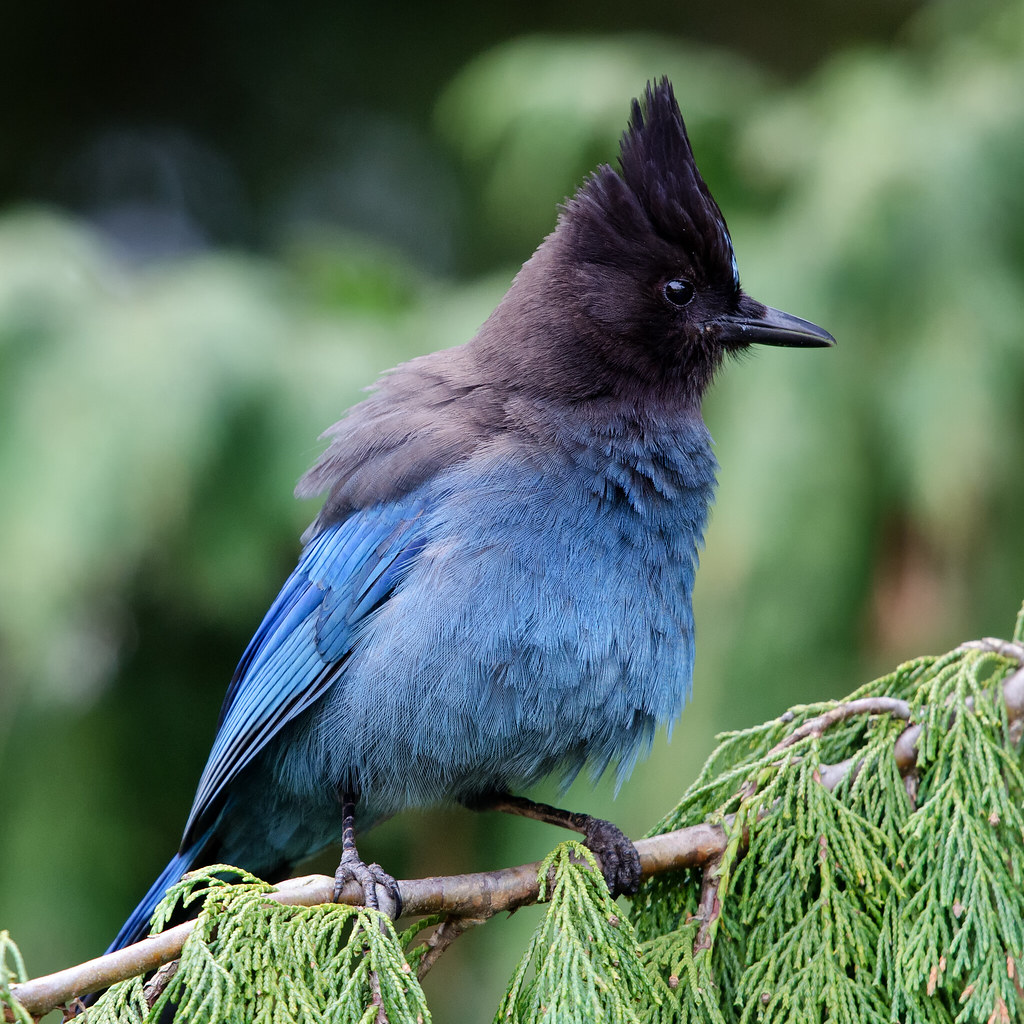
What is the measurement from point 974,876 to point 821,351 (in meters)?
2.19

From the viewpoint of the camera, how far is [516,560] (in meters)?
2.63

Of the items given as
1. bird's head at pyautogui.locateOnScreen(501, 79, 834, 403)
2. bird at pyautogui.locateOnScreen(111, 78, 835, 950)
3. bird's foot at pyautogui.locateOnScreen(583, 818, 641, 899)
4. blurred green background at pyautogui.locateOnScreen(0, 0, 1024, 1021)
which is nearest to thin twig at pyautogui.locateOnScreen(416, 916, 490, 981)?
bird at pyautogui.locateOnScreen(111, 78, 835, 950)

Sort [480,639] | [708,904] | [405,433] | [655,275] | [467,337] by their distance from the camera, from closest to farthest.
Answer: [708,904] < [480,639] < [405,433] < [655,275] < [467,337]

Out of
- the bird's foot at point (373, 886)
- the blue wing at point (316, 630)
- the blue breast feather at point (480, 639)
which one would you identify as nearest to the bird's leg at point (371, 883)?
the bird's foot at point (373, 886)

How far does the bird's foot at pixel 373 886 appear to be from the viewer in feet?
7.27

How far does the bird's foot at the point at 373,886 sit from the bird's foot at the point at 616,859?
0.39 m

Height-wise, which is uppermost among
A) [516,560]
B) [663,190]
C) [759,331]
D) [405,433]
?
[663,190]

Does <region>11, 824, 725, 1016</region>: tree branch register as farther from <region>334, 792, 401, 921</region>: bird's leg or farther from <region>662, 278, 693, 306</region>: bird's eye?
<region>662, 278, 693, 306</region>: bird's eye

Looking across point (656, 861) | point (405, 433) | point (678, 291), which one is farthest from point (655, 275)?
point (656, 861)

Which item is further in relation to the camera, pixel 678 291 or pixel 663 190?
pixel 678 291

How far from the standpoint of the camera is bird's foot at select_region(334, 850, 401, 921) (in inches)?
87.3

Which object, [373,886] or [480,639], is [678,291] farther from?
[373,886]

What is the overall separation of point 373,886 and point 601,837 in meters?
0.57

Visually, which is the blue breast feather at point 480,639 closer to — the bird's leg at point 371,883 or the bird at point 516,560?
the bird at point 516,560
